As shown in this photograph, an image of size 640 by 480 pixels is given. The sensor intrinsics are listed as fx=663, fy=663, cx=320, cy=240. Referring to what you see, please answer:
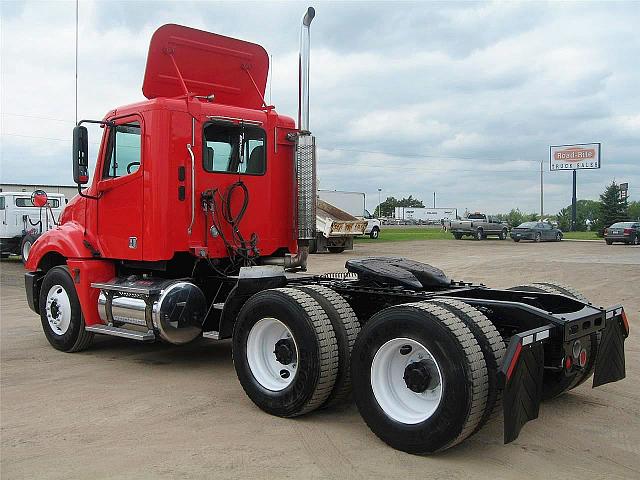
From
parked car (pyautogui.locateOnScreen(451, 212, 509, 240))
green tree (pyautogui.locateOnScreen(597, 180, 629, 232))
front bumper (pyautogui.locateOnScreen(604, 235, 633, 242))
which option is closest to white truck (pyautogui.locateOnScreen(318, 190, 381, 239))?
parked car (pyautogui.locateOnScreen(451, 212, 509, 240))

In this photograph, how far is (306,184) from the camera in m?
7.65

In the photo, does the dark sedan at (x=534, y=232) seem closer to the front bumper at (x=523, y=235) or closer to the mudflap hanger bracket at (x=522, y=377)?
the front bumper at (x=523, y=235)

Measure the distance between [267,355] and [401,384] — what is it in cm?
139

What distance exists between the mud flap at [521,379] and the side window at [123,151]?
450cm

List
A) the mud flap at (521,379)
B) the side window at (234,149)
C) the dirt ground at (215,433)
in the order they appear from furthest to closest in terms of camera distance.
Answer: the side window at (234,149) < the dirt ground at (215,433) < the mud flap at (521,379)

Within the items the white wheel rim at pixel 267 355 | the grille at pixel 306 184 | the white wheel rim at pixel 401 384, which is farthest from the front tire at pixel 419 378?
the grille at pixel 306 184

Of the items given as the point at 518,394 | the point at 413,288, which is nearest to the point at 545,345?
the point at 518,394

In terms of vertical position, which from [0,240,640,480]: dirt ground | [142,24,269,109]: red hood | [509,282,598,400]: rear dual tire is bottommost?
[0,240,640,480]: dirt ground

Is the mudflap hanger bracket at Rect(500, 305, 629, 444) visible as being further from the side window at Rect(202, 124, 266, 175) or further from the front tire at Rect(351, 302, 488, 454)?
the side window at Rect(202, 124, 266, 175)

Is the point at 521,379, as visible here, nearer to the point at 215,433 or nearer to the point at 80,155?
the point at 215,433

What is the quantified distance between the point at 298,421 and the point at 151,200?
2.90m

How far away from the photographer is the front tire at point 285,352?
5117 mm

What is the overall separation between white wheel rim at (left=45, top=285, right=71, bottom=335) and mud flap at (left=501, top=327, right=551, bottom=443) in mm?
5466

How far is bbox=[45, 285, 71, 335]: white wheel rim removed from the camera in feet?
25.6
